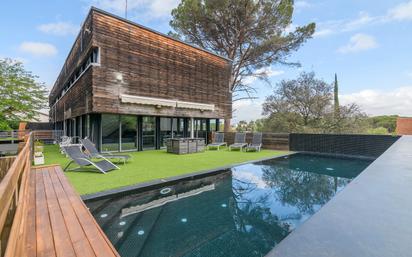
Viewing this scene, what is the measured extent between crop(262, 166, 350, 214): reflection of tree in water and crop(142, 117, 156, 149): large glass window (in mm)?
8267

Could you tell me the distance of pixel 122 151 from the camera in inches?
508

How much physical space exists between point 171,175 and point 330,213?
586cm

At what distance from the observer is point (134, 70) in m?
12.0

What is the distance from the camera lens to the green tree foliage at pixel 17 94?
16281mm

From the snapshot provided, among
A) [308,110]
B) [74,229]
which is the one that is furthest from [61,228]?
[308,110]

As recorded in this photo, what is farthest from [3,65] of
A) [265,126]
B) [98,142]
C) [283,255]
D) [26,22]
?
[283,255]

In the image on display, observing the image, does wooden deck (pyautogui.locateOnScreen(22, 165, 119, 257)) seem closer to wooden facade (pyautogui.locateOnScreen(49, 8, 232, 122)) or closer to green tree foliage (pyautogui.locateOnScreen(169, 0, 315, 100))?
wooden facade (pyautogui.locateOnScreen(49, 8, 232, 122))

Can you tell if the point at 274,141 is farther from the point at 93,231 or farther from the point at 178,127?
the point at 93,231

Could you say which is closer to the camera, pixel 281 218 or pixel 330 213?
pixel 330 213

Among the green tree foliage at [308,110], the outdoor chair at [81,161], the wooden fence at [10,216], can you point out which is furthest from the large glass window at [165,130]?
the wooden fence at [10,216]

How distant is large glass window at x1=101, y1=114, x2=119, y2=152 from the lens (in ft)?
40.4

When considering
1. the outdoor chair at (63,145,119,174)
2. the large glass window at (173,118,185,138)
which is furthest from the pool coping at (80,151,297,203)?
the large glass window at (173,118,185,138)

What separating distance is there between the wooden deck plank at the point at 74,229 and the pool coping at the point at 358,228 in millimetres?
2232

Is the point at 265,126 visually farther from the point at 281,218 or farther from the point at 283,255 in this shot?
the point at 283,255
